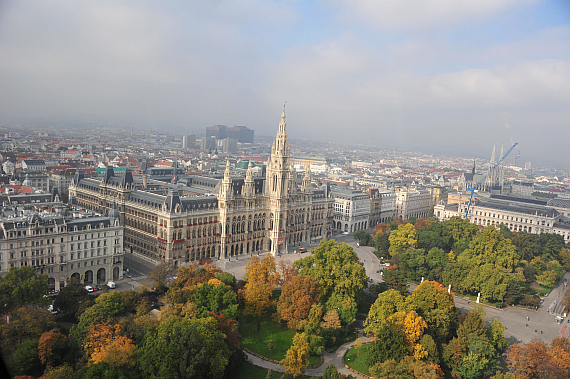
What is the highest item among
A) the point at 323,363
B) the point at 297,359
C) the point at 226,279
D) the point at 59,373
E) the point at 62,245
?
the point at 62,245

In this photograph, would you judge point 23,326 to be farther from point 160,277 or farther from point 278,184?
point 278,184

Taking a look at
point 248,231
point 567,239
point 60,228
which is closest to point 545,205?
point 567,239

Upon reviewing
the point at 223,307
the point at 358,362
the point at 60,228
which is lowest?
the point at 358,362

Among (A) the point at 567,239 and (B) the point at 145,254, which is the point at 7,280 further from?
(A) the point at 567,239

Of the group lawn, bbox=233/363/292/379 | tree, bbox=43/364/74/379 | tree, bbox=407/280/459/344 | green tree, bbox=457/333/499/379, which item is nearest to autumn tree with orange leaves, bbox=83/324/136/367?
tree, bbox=43/364/74/379

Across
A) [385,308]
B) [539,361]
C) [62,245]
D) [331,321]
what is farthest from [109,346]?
[539,361]

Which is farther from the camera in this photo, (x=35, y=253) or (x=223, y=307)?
(x=35, y=253)

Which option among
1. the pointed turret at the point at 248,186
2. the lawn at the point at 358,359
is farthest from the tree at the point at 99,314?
the pointed turret at the point at 248,186
